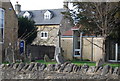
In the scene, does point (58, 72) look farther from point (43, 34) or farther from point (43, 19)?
point (43, 19)

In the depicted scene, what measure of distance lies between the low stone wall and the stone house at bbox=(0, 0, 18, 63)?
8186 millimetres

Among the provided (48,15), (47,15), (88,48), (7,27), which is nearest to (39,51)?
(88,48)

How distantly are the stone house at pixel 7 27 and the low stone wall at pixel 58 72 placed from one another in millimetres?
8186

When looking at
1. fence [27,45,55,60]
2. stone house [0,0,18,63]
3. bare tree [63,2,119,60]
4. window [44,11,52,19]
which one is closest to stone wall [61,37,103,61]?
fence [27,45,55,60]

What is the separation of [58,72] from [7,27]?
1184 cm

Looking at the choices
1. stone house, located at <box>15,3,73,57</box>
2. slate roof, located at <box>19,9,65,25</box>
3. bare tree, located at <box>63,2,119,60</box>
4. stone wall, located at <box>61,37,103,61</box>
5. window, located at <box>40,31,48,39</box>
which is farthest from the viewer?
slate roof, located at <box>19,9,65,25</box>

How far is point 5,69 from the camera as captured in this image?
45.9ft

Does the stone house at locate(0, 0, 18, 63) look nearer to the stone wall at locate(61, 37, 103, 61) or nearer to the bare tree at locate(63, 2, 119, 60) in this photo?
the stone wall at locate(61, 37, 103, 61)

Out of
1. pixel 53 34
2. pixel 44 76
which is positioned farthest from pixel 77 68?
pixel 53 34

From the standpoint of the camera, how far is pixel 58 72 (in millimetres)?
13055

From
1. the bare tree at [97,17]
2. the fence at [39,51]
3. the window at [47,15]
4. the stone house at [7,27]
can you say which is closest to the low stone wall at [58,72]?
the bare tree at [97,17]

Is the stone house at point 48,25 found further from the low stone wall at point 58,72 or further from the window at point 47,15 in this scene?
the low stone wall at point 58,72

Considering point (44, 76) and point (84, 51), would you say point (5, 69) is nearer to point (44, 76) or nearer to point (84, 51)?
point (44, 76)

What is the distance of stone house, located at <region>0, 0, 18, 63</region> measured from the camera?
22541 millimetres
